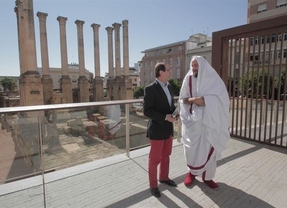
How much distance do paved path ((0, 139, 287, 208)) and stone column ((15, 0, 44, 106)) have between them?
1635 centimetres

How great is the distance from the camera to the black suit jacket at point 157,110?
88.8 inches

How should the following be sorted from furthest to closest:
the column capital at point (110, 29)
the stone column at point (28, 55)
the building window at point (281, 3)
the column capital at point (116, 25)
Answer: the column capital at point (110, 29), the column capital at point (116, 25), the building window at point (281, 3), the stone column at point (28, 55)

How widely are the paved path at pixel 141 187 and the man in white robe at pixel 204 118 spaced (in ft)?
0.90

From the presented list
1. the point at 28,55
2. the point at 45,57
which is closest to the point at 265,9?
the point at 45,57

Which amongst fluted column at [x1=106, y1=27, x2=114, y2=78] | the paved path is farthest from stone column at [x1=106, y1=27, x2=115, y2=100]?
the paved path

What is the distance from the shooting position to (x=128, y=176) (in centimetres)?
287

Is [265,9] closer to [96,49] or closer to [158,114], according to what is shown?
[96,49]

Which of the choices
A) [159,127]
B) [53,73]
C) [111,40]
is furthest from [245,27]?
[53,73]

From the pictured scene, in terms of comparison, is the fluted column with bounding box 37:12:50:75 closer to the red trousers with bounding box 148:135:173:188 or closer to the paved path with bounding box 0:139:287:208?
the paved path with bounding box 0:139:287:208

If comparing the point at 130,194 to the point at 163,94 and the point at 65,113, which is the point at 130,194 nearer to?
the point at 163,94

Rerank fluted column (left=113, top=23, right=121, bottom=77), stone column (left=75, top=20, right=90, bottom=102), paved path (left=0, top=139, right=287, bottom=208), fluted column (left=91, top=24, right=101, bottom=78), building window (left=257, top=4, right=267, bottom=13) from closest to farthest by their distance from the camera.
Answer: paved path (left=0, top=139, right=287, bottom=208) → building window (left=257, top=4, right=267, bottom=13) → stone column (left=75, top=20, right=90, bottom=102) → fluted column (left=91, top=24, right=101, bottom=78) → fluted column (left=113, top=23, right=121, bottom=77)

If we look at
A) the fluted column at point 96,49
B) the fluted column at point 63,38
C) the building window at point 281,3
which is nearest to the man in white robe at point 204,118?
the fluted column at point 63,38

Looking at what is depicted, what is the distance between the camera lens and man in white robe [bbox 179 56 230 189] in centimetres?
237

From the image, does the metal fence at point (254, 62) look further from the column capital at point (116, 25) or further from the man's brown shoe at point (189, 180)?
the column capital at point (116, 25)
